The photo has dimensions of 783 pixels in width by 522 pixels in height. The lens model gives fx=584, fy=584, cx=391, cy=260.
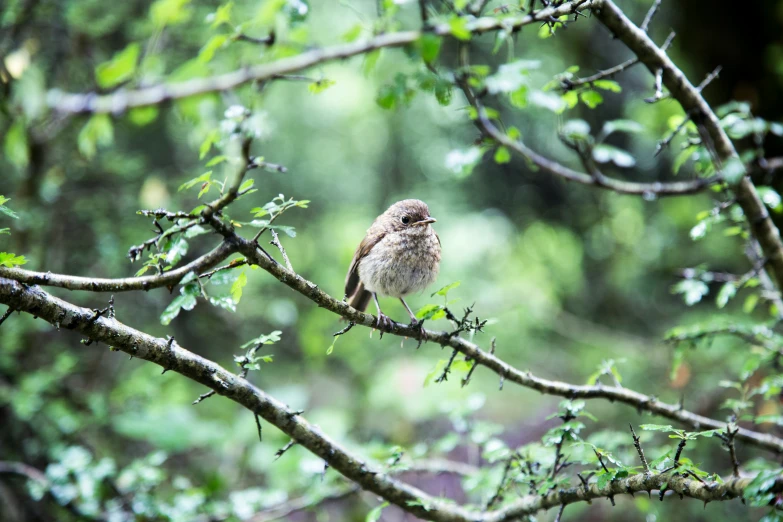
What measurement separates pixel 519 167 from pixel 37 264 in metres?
4.97

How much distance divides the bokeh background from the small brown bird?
32.6 inches

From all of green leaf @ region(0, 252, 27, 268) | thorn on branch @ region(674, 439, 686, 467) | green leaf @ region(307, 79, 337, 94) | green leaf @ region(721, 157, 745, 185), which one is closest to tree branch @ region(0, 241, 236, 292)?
green leaf @ region(0, 252, 27, 268)

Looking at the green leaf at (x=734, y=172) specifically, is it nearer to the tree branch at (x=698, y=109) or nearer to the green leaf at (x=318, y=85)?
the tree branch at (x=698, y=109)

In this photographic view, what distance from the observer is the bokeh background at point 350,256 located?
4746mm

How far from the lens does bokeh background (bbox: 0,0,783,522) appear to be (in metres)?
4.75

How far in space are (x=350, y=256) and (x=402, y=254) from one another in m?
2.12

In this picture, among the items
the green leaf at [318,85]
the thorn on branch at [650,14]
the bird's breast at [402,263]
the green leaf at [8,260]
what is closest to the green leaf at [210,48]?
the green leaf at [318,85]

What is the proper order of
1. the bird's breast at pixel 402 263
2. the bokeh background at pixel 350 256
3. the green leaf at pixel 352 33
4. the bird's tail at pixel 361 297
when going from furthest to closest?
1. the bokeh background at pixel 350 256
2. the bird's tail at pixel 361 297
3. the bird's breast at pixel 402 263
4. the green leaf at pixel 352 33

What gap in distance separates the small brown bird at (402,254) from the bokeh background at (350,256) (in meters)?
0.83

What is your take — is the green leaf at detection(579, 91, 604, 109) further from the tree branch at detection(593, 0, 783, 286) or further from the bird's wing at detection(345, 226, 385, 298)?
the bird's wing at detection(345, 226, 385, 298)

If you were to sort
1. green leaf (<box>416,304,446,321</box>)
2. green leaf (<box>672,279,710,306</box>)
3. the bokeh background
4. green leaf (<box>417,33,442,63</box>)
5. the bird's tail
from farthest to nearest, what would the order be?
the bokeh background, the bird's tail, green leaf (<box>672,279,710,306</box>), green leaf (<box>416,304,446,321</box>), green leaf (<box>417,33,442,63</box>)

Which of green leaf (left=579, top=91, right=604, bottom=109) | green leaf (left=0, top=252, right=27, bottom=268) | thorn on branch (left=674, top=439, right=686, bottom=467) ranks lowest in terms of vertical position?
thorn on branch (left=674, top=439, right=686, bottom=467)

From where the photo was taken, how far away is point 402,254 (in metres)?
3.62

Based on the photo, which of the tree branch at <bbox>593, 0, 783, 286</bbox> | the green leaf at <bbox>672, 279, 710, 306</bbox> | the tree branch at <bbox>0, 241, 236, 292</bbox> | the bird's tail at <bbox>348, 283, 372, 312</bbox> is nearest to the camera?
the tree branch at <bbox>0, 241, 236, 292</bbox>
